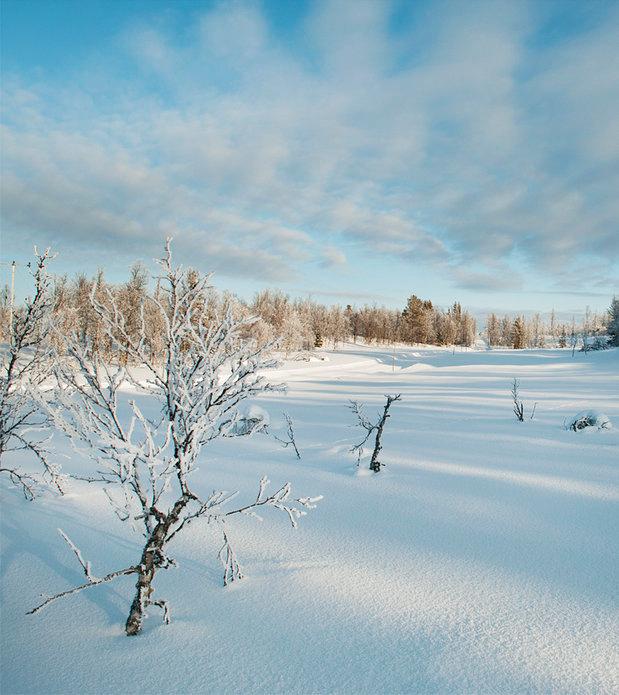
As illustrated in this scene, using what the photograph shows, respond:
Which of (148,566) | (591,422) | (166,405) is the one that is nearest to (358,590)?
(148,566)

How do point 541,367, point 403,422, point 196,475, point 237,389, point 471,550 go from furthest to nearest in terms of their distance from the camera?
point 541,367
point 403,422
point 196,475
point 471,550
point 237,389

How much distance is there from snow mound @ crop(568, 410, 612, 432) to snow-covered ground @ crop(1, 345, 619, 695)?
248 cm

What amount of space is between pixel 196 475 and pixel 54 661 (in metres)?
4.28

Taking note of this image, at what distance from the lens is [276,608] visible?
3.52 m

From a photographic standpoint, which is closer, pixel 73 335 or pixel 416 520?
pixel 73 335

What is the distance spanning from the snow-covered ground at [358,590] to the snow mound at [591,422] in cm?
248

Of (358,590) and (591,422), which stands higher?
(591,422)

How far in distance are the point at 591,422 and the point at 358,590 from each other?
7.95 meters

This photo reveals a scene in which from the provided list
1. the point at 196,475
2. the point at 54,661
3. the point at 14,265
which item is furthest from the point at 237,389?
the point at 14,265

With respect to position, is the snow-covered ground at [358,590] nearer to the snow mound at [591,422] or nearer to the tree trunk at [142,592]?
the tree trunk at [142,592]

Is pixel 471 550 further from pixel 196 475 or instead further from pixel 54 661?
pixel 196 475

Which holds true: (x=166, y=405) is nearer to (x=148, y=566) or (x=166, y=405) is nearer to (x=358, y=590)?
(x=148, y=566)

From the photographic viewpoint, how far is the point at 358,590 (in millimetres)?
3729

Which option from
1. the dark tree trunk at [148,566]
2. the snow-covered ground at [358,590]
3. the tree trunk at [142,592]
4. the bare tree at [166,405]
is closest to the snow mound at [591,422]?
the snow-covered ground at [358,590]
